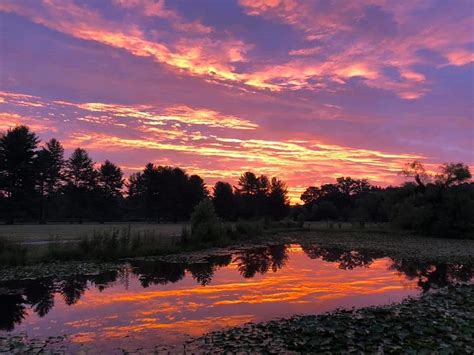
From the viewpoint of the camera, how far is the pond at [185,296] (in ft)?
36.2

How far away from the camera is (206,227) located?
37.0m

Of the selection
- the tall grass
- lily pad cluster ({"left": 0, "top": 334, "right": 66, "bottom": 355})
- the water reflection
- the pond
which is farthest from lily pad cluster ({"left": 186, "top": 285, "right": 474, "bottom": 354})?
the tall grass

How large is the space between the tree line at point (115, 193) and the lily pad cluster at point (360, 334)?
8265 centimetres

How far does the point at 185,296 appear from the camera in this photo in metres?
15.7

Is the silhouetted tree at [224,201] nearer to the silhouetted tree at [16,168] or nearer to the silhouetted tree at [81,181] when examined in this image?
the silhouetted tree at [81,181]

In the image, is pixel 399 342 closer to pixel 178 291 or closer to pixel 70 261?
pixel 178 291

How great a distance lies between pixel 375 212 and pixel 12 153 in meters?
87.6

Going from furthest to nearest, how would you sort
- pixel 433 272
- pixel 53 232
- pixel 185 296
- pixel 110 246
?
1. pixel 53 232
2. pixel 110 246
3. pixel 433 272
4. pixel 185 296

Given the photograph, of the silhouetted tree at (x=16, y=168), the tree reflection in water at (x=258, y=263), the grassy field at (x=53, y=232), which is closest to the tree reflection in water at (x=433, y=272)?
the tree reflection in water at (x=258, y=263)

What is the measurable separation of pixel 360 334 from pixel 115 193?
121 m

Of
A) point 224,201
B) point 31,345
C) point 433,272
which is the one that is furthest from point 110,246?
point 224,201

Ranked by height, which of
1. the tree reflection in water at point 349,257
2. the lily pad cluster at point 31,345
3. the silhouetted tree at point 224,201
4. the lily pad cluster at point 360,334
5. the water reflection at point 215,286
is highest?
the silhouetted tree at point 224,201

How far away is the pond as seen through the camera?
11047 millimetres

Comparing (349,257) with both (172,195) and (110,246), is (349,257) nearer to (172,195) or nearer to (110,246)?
(110,246)
